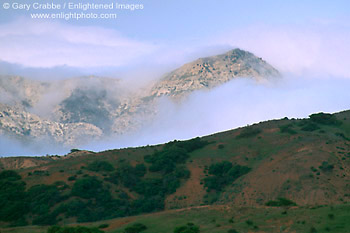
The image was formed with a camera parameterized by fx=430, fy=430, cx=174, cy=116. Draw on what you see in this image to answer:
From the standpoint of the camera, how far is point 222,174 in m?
82.2

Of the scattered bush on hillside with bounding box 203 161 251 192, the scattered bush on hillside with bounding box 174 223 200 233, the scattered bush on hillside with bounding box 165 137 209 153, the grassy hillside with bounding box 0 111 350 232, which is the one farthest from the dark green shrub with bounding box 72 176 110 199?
the scattered bush on hillside with bounding box 174 223 200 233

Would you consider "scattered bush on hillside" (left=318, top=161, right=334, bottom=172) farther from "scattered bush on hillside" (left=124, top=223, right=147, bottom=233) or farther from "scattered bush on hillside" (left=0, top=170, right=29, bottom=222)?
"scattered bush on hillside" (left=0, top=170, right=29, bottom=222)

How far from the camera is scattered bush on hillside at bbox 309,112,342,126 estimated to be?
10188 cm

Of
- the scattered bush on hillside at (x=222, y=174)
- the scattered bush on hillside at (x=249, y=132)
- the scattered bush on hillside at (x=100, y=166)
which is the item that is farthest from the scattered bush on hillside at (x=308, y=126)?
the scattered bush on hillside at (x=100, y=166)

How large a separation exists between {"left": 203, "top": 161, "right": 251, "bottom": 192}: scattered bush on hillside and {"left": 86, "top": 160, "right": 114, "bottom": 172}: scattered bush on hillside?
20818 millimetres

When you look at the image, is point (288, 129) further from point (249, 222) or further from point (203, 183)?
point (249, 222)

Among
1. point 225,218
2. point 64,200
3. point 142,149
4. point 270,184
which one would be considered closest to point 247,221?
point 225,218

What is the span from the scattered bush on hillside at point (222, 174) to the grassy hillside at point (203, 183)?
0.19 m

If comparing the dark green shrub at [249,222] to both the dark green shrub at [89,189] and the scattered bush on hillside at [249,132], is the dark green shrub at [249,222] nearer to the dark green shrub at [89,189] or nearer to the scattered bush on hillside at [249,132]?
the dark green shrub at [89,189]

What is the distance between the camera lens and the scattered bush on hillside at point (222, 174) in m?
78.6

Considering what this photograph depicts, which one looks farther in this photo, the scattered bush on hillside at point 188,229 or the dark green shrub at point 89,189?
the dark green shrub at point 89,189

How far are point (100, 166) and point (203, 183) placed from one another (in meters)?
22.9

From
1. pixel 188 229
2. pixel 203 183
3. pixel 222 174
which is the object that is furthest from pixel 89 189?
pixel 188 229

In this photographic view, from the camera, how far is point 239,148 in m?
92.0
